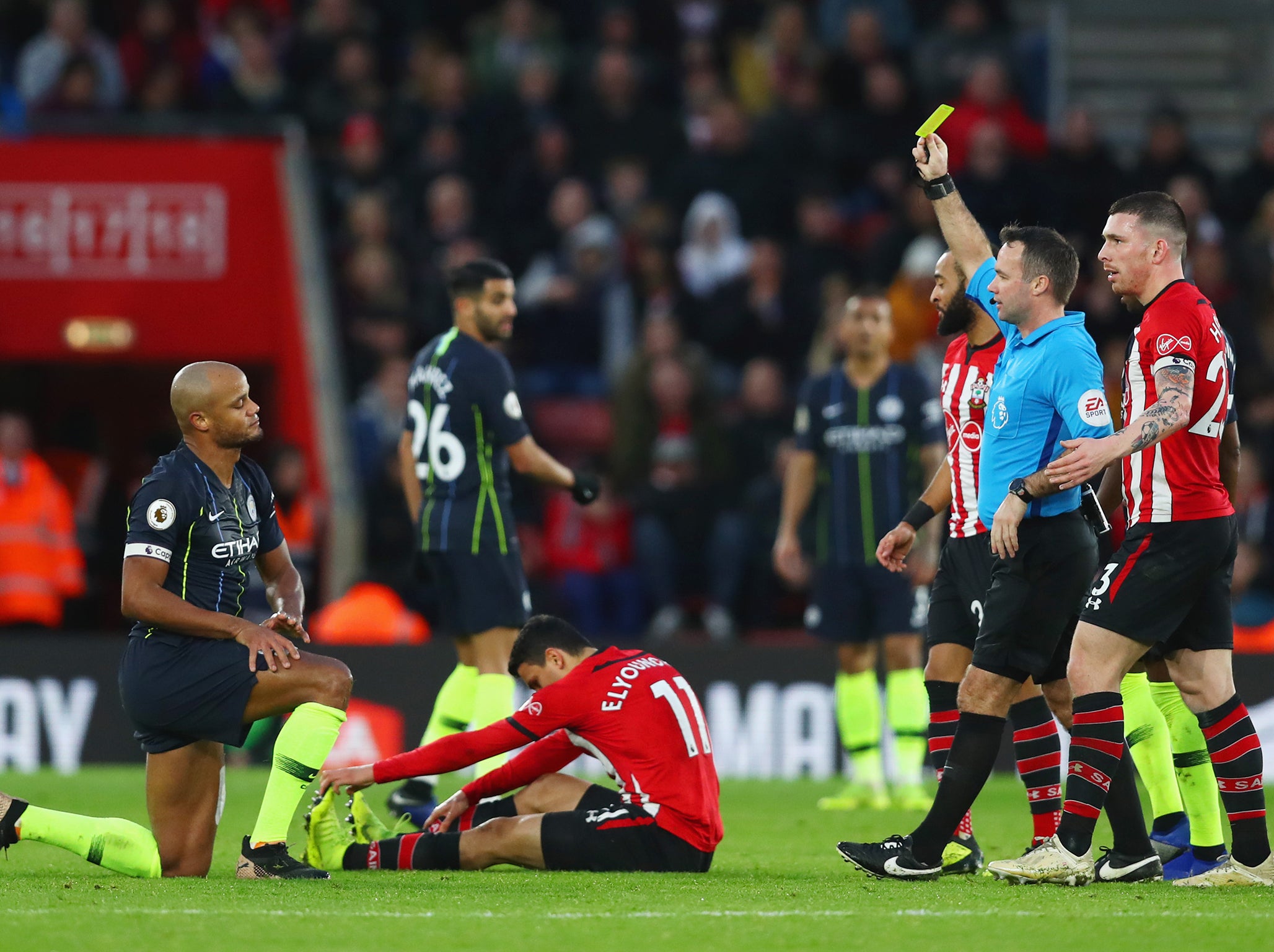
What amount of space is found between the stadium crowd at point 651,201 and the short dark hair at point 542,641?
593 cm

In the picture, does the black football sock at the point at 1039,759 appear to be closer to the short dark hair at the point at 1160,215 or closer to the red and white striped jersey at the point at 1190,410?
the red and white striped jersey at the point at 1190,410

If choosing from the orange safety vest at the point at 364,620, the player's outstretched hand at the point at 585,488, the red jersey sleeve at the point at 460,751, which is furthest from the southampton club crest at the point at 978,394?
the orange safety vest at the point at 364,620

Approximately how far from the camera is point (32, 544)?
12.2m

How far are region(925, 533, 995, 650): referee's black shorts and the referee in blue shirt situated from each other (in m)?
0.33

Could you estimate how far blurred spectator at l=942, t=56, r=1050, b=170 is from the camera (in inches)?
603

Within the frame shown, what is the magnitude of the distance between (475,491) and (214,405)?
84.3 inches

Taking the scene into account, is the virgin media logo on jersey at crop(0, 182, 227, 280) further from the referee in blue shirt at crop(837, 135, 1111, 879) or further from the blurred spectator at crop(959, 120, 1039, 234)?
the referee in blue shirt at crop(837, 135, 1111, 879)

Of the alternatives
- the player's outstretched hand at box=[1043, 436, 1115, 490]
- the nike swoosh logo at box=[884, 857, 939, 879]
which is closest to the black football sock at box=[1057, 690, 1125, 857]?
the nike swoosh logo at box=[884, 857, 939, 879]

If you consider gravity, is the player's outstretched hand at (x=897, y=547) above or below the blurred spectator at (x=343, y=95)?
below

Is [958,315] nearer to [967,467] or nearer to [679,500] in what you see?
[967,467]

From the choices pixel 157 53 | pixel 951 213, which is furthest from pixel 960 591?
pixel 157 53

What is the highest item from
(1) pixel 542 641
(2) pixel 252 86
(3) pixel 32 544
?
→ (2) pixel 252 86

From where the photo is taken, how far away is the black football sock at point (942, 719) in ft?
22.1

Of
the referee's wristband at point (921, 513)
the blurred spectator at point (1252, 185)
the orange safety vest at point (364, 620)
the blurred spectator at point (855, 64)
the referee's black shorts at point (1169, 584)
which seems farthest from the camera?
the blurred spectator at point (855, 64)
